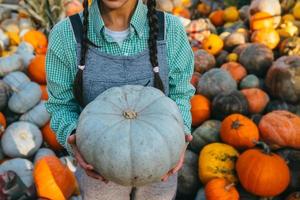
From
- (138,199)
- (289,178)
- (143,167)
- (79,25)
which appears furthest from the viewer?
(289,178)

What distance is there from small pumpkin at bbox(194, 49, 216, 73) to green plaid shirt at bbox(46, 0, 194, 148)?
2759mm

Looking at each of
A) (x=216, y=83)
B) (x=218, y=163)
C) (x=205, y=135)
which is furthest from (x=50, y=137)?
(x=216, y=83)

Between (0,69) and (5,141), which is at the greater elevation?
(0,69)

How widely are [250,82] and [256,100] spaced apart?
0.36 meters

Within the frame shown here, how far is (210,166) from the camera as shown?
349cm

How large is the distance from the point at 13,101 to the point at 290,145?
9.38 ft

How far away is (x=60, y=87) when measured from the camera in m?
2.10

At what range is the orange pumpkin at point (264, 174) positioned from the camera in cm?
319

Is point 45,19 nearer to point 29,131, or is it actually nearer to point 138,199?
point 29,131

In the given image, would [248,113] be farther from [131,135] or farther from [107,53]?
[131,135]

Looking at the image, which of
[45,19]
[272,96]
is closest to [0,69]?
[45,19]

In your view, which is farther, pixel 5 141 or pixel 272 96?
pixel 272 96

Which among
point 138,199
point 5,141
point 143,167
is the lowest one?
point 5,141

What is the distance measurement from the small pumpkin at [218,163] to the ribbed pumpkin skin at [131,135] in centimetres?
167
